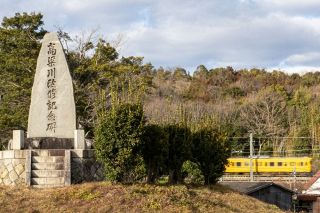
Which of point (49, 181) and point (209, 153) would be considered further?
point (209, 153)

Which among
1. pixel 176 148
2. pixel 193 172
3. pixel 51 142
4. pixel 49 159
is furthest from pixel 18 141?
pixel 193 172

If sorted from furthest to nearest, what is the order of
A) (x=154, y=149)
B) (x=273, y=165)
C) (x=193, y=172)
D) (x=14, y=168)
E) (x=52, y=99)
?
(x=273, y=165)
(x=193, y=172)
(x=52, y=99)
(x=154, y=149)
(x=14, y=168)

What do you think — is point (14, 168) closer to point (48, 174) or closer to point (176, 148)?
point (48, 174)

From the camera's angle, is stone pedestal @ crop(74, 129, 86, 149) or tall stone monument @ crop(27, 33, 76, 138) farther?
tall stone monument @ crop(27, 33, 76, 138)

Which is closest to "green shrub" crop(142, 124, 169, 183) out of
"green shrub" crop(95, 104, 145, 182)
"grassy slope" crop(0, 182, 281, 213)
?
"green shrub" crop(95, 104, 145, 182)

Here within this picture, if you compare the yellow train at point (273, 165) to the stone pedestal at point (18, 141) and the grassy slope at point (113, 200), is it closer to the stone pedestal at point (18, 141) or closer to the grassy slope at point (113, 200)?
the grassy slope at point (113, 200)

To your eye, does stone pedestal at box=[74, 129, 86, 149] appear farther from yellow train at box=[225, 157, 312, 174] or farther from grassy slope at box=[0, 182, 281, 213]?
yellow train at box=[225, 157, 312, 174]

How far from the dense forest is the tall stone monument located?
80cm

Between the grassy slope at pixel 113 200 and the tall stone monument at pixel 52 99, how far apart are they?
2020 mm

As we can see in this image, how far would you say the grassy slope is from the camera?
32.9 ft

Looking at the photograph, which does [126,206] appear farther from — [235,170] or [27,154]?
[235,170]

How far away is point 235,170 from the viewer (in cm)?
3788

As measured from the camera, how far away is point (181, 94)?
167 ft

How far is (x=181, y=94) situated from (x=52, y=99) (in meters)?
38.2
